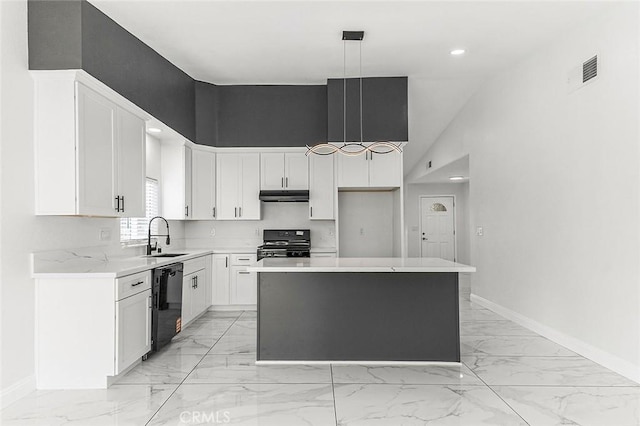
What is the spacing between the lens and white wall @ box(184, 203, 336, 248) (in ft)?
21.1

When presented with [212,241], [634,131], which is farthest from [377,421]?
[212,241]

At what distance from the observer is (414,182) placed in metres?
10.5

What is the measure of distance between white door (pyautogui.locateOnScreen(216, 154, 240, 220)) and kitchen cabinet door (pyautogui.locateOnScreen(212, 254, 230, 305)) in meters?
0.58

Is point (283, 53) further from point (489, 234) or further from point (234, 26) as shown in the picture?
point (489, 234)

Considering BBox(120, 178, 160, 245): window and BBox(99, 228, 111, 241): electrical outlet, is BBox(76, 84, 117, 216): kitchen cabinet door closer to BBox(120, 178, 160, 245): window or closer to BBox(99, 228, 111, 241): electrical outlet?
BBox(99, 228, 111, 241): electrical outlet

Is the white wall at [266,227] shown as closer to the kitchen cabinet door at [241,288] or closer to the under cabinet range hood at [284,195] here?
the under cabinet range hood at [284,195]

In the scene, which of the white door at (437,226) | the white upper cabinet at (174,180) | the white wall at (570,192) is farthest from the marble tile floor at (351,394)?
the white door at (437,226)

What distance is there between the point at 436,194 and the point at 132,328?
889 centimetres

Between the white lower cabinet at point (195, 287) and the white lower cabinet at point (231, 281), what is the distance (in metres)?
0.14

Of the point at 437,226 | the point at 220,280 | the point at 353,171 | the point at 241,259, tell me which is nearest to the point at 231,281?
the point at 220,280

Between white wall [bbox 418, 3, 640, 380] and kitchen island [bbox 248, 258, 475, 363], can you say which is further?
kitchen island [bbox 248, 258, 475, 363]

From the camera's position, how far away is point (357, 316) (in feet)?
12.6

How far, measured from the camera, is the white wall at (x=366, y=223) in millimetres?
6547

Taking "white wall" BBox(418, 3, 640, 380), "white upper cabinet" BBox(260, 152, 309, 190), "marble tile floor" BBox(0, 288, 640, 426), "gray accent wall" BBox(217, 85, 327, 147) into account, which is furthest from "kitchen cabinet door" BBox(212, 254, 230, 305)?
"white wall" BBox(418, 3, 640, 380)
